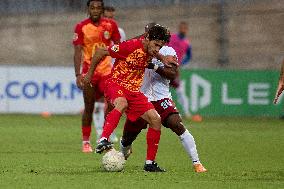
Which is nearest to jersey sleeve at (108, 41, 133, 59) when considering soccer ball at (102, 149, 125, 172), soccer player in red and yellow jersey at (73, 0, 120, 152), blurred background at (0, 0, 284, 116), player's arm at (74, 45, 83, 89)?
soccer ball at (102, 149, 125, 172)

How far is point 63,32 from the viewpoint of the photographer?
28344mm

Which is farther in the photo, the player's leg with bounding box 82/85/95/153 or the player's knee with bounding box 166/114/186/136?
the player's leg with bounding box 82/85/95/153

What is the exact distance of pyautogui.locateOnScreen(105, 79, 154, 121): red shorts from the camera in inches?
439

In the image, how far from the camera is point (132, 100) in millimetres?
11219

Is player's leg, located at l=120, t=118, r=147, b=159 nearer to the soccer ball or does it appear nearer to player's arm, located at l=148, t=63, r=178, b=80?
player's arm, located at l=148, t=63, r=178, b=80

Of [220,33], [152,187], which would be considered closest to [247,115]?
[220,33]

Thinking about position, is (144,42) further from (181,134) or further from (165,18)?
(165,18)

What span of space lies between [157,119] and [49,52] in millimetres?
17542

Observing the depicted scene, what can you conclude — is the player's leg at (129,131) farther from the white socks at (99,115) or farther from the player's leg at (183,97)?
the player's leg at (183,97)

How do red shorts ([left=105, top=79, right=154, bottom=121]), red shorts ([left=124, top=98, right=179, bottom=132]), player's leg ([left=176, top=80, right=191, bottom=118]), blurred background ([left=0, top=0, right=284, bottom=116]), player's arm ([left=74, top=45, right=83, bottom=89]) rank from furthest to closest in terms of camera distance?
1. blurred background ([left=0, top=0, right=284, bottom=116])
2. player's leg ([left=176, top=80, right=191, bottom=118])
3. player's arm ([left=74, top=45, right=83, bottom=89])
4. red shorts ([left=124, top=98, right=179, bottom=132])
5. red shorts ([left=105, top=79, right=154, bottom=121])

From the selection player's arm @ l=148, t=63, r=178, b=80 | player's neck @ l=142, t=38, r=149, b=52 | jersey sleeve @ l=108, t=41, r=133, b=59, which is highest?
player's neck @ l=142, t=38, r=149, b=52

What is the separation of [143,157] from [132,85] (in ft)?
6.93

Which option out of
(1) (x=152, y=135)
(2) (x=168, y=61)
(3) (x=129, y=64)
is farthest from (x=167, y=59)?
Answer: (1) (x=152, y=135)

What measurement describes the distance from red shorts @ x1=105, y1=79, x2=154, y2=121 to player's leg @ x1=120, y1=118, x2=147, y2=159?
13.8 inches
